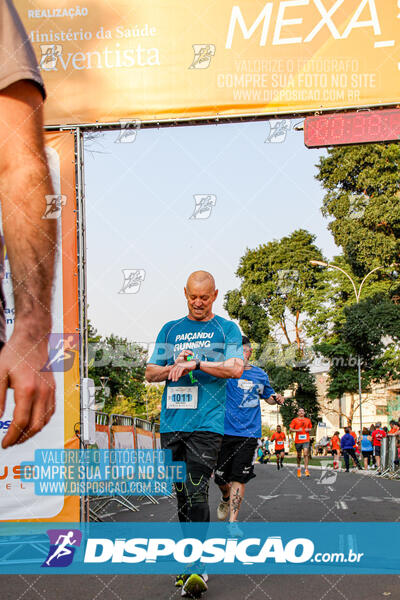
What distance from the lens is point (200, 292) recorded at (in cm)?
492

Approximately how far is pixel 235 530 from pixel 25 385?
2261 millimetres

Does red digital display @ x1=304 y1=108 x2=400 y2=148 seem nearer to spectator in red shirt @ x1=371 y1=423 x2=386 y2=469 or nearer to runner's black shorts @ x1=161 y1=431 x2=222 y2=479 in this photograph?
runner's black shorts @ x1=161 y1=431 x2=222 y2=479

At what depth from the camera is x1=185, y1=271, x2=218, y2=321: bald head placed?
16.1 feet

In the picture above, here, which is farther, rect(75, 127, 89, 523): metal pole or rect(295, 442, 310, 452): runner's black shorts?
rect(295, 442, 310, 452): runner's black shorts

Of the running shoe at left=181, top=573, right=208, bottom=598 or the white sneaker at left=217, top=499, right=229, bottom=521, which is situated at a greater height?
the running shoe at left=181, top=573, right=208, bottom=598

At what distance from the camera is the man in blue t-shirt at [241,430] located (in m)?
7.15

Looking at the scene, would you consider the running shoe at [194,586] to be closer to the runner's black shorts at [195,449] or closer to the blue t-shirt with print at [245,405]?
the runner's black shorts at [195,449]

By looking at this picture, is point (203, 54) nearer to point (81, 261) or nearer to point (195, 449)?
point (81, 261)

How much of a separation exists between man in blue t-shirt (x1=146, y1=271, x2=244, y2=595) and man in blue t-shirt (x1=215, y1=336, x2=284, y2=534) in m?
2.23

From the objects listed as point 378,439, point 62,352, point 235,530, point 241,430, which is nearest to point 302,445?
point 378,439

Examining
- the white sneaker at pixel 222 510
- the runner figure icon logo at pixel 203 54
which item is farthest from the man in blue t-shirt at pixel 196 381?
the white sneaker at pixel 222 510

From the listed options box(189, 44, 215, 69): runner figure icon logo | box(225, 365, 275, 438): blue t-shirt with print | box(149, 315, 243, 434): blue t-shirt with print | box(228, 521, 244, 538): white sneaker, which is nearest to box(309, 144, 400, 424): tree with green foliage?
box(225, 365, 275, 438): blue t-shirt with print

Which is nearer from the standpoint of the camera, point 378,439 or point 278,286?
point 378,439

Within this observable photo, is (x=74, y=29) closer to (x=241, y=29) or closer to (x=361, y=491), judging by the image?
(x=241, y=29)
